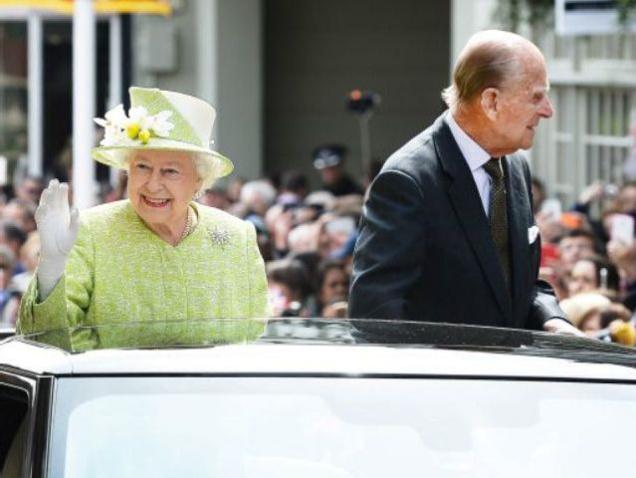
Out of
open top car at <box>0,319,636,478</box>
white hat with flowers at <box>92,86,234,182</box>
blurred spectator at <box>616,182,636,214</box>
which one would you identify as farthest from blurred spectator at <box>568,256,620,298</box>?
open top car at <box>0,319,636,478</box>

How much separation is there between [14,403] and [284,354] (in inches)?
22.8

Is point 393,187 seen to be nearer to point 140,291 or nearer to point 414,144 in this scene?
point 414,144

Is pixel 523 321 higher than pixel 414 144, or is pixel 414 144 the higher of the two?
pixel 414 144

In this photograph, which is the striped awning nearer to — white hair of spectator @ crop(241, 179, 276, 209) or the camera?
the camera

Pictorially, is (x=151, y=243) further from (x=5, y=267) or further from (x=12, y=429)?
(x=5, y=267)

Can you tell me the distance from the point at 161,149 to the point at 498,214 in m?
1.08

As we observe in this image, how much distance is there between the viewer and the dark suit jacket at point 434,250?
604 cm

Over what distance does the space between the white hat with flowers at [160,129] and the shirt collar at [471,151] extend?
720 mm

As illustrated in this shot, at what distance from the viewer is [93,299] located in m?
5.56

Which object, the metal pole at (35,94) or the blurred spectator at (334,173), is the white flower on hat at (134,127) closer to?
the blurred spectator at (334,173)

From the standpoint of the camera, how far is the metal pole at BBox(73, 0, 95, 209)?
36.4 feet

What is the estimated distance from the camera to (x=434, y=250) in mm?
6133

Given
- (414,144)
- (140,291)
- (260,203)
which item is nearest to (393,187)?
(414,144)

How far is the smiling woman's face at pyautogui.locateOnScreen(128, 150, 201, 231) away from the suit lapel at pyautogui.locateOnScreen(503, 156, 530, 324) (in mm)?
983
